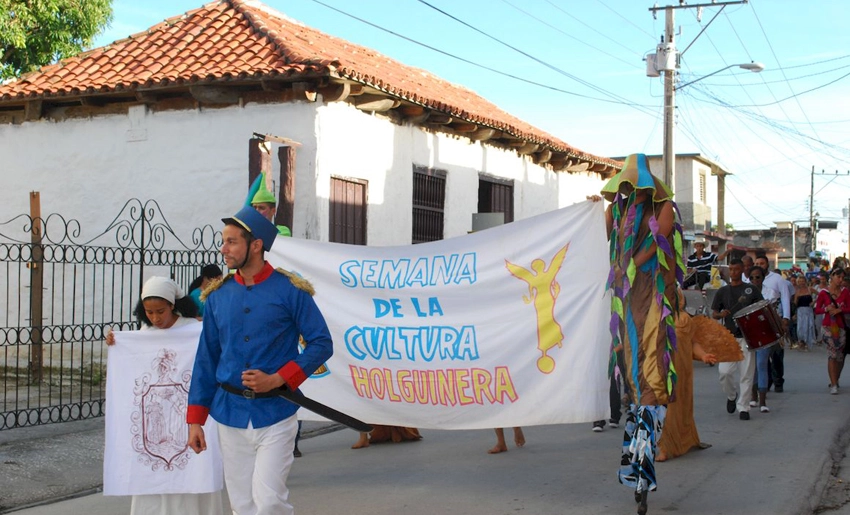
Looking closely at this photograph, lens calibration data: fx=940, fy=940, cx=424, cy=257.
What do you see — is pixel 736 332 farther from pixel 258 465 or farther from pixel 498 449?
→ pixel 258 465

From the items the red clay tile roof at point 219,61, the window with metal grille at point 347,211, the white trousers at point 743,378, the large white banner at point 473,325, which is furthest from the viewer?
the window with metal grille at point 347,211

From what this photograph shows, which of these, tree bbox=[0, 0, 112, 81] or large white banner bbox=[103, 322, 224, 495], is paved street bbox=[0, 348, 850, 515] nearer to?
large white banner bbox=[103, 322, 224, 495]

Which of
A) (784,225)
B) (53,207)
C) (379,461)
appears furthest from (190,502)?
(784,225)

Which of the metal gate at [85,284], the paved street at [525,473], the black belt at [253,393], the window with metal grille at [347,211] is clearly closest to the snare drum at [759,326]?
the paved street at [525,473]

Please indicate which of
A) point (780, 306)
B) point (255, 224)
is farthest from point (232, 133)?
point (255, 224)

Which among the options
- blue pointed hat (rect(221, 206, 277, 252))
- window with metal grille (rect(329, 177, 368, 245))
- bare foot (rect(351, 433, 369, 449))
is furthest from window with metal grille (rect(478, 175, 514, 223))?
blue pointed hat (rect(221, 206, 277, 252))

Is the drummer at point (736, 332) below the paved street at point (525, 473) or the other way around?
the other way around

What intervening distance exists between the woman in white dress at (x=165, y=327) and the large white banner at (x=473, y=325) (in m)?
1.89

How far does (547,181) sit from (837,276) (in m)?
8.39

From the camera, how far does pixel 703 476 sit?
7.15 m

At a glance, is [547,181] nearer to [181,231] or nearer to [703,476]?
[181,231]

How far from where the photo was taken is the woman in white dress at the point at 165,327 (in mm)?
5121

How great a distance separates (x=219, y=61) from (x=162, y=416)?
896 centimetres

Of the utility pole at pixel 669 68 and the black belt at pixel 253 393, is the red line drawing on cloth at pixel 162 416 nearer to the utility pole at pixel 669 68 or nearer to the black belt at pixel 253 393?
the black belt at pixel 253 393
